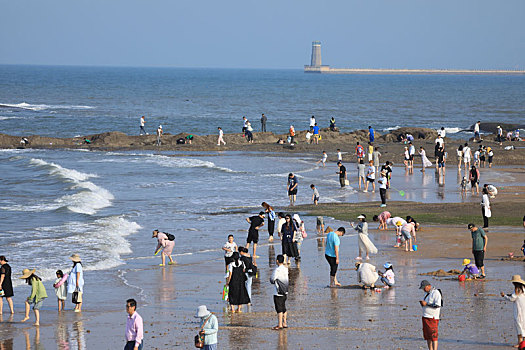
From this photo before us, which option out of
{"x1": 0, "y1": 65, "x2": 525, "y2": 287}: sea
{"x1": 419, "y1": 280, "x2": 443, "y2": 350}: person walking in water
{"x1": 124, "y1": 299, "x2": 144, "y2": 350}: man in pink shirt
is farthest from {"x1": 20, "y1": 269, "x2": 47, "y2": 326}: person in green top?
{"x1": 419, "y1": 280, "x2": 443, "y2": 350}: person walking in water

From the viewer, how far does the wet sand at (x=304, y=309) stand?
41.4ft

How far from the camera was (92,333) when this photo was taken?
13.5 meters

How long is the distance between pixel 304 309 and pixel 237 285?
54.6 inches

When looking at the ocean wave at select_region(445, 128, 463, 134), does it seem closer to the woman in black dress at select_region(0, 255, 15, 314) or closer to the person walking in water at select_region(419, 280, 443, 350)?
the woman in black dress at select_region(0, 255, 15, 314)

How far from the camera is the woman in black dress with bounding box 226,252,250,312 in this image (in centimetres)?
1438

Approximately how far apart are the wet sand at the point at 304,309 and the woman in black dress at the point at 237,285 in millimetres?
285

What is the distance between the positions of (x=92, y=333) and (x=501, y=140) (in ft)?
136

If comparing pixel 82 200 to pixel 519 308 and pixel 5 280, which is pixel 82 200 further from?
pixel 519 308

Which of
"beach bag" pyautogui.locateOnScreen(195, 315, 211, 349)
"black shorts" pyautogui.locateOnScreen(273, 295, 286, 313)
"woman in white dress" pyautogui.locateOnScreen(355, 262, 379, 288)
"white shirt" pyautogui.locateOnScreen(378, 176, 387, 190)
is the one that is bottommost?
"woman in white dress" pyautogui.locateOnScreen(355, 262, 379, 288)

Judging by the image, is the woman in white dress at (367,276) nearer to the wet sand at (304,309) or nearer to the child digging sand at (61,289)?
the wet sand at (304,309)

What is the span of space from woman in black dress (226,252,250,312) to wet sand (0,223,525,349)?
0.94 feet

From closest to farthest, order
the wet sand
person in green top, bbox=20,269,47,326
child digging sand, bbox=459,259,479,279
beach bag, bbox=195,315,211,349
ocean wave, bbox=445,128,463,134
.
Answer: beach bag, bbox=195,315,211,349 < the wet sand < person in green top, bbox=20,269,47,326 < child digging sand, bbox=459,259,479,279 < ocean wave, bbox=445,128,463,134

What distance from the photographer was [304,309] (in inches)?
574

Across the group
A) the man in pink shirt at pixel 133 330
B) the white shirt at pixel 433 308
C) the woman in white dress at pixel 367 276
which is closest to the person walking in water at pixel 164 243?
the woman in white dress at pixel 367 276
